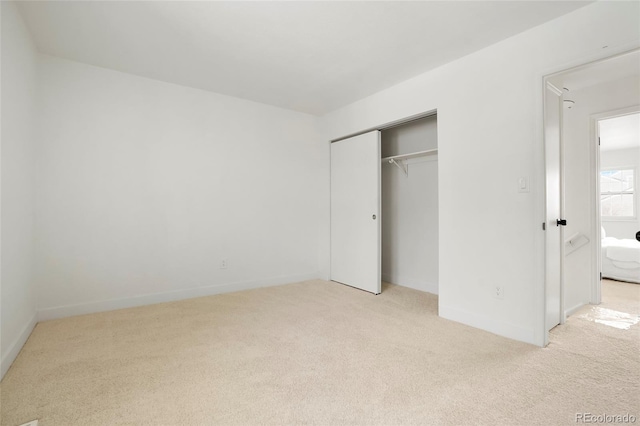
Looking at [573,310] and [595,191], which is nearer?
[573,310]

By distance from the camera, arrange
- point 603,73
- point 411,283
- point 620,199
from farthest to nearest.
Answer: point 620,199
point 411,283
point 603,73

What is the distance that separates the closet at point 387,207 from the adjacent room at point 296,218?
0.03 metres

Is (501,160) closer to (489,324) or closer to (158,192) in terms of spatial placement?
(489,324)

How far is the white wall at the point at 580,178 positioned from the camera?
10.4 feet

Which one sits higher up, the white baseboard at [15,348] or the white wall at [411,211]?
the white wall at [411,211]

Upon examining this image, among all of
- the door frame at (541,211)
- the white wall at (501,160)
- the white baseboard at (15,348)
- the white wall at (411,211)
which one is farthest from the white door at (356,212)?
the white baseboard at (15,348)

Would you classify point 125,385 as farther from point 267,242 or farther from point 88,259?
point 267,242

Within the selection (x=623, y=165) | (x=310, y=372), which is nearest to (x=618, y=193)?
(x=623, y=165)

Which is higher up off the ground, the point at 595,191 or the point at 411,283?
the point at 595,191

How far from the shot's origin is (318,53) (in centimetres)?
273

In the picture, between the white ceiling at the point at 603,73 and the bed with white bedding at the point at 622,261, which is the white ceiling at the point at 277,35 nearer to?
the white ceiling at the point at 603,73

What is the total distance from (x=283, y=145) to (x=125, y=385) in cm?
326

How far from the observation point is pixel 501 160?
2506 millimetres

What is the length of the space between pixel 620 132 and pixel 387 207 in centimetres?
430
